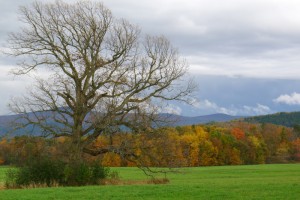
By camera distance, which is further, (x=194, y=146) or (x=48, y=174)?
(x=194, y=146)

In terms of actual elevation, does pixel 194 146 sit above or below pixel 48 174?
above

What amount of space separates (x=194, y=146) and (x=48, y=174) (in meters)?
80.5

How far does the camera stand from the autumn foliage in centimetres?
3375

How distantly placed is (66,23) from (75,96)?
17.8 ft

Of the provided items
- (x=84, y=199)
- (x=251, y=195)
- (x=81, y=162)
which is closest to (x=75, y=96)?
(x=81, y=162)

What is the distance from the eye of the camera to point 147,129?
112ft

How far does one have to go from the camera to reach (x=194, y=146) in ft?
368

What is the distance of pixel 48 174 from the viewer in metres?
33.8

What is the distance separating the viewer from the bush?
3325 cm

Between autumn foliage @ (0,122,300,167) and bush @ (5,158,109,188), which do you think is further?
autumn foliage @ (0,122,300,167)

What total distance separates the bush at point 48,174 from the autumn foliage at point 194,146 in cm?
75

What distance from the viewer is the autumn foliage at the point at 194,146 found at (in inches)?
1329

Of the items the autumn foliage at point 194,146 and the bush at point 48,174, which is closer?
the bush at point 48,174

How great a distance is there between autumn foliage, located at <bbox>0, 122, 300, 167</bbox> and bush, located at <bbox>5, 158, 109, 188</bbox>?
0.75 m
